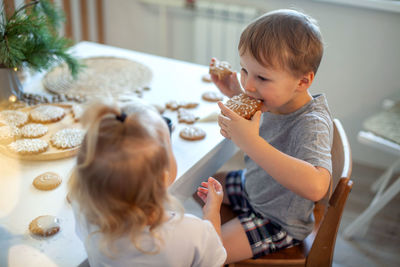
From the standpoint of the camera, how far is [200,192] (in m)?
0.87

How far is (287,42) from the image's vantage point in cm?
88

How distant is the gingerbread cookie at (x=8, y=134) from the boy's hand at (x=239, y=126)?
54cm

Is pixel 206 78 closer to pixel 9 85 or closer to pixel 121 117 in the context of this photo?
pixel 9 85

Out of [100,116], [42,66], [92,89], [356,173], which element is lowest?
[356,173]

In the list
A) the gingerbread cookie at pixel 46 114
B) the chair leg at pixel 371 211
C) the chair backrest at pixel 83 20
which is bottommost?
the chair leg at pixel 371 211

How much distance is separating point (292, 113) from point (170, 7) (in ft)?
5.60

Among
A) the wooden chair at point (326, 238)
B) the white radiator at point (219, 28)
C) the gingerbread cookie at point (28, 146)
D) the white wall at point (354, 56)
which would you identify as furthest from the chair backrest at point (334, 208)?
the white radiator at point (219, 28)

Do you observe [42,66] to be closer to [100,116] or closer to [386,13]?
[100,116]

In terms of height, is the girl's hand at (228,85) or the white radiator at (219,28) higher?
the girl's hand at (228,85)

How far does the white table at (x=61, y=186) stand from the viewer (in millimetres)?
682

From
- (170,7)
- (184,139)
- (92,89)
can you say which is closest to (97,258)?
(184,139)

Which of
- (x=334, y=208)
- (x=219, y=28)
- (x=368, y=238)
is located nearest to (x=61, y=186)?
(x=334, y=208)

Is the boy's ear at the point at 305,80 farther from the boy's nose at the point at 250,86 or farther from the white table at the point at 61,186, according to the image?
the white table at the point at 61,186

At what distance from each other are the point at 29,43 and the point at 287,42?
74cm
